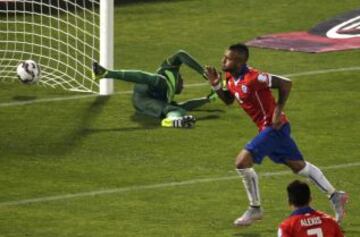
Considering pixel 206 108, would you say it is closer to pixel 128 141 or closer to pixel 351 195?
pixel 128 141

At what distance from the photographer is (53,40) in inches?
1027

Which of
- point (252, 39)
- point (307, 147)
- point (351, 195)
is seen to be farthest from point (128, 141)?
point (252, 39)

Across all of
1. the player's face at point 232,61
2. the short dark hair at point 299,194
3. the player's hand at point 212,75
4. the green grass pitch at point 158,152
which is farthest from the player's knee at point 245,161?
the short dark hair at point 299,194

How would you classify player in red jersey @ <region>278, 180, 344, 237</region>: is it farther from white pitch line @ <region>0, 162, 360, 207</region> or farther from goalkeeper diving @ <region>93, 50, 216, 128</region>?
goalkeeper diving @ <region>93, 50, 216, 128</region>

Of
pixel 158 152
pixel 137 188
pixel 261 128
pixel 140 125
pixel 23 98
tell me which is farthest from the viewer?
pixel 23 98

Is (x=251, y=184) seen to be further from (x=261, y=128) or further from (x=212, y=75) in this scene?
(x=212, y=75)

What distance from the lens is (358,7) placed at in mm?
29594

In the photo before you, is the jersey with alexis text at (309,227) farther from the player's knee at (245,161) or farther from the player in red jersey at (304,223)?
the player's knee at (245,161)

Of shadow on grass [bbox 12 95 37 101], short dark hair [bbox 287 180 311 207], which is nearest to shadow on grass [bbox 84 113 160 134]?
shadow on grass [bbox 12 95 37 101]

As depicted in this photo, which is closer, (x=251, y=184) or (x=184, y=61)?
(x=251, y=184)

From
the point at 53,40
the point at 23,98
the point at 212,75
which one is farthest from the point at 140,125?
the point at 212,75

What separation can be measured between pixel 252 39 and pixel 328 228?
48.2 ft

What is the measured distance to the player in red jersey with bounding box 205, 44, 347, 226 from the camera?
54.0 feet

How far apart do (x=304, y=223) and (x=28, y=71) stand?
1097 cm
